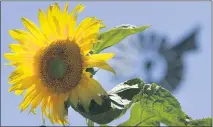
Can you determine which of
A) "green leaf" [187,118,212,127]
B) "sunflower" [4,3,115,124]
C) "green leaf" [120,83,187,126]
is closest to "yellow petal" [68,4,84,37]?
"sunflower" [4,3,115,124]

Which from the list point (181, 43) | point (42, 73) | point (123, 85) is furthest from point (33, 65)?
point (181, 43)

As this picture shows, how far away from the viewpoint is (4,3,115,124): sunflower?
56.7 inches

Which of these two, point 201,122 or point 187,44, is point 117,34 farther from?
point 187,44

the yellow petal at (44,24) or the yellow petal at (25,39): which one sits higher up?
the yellow petal at (44,24)

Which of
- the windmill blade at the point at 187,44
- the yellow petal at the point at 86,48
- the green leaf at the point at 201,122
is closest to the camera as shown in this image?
the green leaf at the point at 201,122

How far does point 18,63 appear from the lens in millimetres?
1493

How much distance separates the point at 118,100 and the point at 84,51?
19 cm

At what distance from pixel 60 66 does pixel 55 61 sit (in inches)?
0.9

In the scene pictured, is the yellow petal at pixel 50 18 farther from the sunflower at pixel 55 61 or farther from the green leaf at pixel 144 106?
the green leaf at pixel 144 106

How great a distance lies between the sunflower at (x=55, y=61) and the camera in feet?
4.73

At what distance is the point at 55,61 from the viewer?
5.14ft

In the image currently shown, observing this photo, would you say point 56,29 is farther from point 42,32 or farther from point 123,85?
point 123,85

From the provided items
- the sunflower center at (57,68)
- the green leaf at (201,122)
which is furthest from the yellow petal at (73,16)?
the green leaf at (201,122)

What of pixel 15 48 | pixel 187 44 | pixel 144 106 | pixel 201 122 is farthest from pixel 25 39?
pixel 187 44
